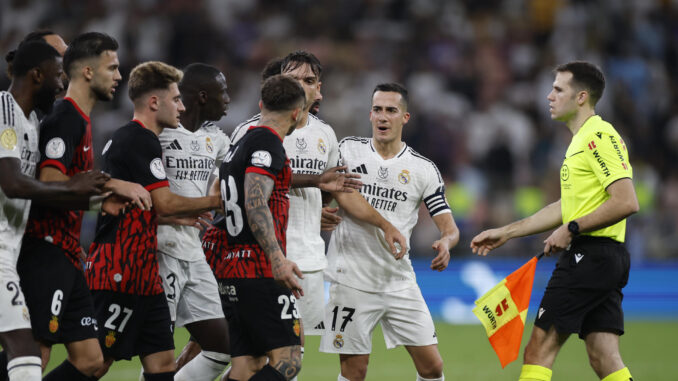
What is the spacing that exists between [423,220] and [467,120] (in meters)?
3.30

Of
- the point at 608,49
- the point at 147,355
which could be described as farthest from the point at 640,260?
the point at 147,355

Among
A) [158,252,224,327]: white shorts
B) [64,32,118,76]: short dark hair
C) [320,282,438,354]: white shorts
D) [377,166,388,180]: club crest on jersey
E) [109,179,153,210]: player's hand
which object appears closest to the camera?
[109,179,153,210]: player's hand

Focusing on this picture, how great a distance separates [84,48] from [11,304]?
73.2 inches

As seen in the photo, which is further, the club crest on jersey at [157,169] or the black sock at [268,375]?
the club crest on jersey at [157,169]

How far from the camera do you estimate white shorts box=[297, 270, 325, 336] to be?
6945 millimetres

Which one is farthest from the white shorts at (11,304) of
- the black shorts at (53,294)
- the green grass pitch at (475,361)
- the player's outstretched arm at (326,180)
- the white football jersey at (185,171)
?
the green grass pitch at (475,361)

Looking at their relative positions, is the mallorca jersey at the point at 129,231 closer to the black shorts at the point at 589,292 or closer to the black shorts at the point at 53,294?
the black shorts at the point at 53,294

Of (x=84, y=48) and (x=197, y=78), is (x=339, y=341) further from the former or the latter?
A: (x=84, y=48)

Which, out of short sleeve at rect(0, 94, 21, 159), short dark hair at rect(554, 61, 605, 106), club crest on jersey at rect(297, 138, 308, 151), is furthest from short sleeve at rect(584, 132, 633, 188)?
short sleeve at rect(0, 94, 21, 159)

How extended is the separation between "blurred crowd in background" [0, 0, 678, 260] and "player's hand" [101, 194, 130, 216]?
10.4 m

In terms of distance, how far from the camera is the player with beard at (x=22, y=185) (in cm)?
527

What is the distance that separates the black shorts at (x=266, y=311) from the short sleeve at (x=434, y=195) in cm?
209

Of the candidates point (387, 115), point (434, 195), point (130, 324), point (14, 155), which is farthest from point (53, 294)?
point (434, 195)

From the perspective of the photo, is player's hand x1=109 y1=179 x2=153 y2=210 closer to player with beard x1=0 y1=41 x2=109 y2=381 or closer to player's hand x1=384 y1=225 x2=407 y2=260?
player with beard x1=0 y1=41 x2=109 y2=381
